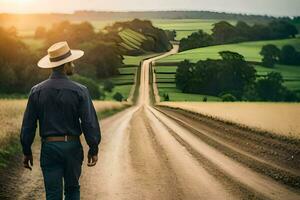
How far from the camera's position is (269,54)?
9356cm

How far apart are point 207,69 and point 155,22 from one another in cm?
2732

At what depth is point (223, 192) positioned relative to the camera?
10.5 metres

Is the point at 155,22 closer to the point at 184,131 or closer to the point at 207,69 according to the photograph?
the point at 207,69

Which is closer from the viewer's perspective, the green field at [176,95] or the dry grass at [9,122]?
the dry grass at [9,122]

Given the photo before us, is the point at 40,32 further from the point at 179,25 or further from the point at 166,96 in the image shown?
the point at 179,25

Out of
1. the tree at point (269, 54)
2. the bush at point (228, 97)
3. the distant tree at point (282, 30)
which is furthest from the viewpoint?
the distant tree at point (282, 30)

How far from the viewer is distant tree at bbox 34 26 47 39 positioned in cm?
8655

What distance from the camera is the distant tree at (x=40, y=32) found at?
86550 mm

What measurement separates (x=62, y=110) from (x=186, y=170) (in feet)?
23.8

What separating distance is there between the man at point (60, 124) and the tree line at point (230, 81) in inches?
2837

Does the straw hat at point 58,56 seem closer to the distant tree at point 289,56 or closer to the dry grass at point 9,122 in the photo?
the dry grass at point 9,122

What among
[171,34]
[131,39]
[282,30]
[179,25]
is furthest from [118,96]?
[282,30]

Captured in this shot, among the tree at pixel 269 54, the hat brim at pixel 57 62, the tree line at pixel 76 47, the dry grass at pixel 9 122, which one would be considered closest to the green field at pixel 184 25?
the tree line at pixel 76 47

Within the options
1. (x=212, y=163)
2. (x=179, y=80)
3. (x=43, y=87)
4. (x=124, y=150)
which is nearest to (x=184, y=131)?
(x=124, y=150)
